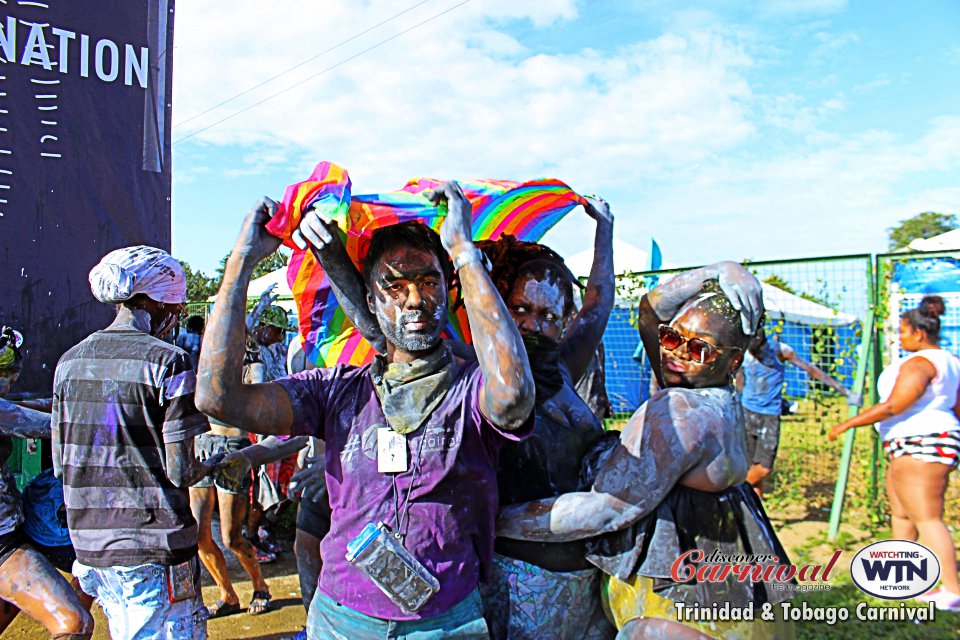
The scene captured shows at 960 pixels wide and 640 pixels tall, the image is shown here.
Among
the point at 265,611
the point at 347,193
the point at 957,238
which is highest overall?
the point at 957,238

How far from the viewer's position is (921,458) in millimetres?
4246

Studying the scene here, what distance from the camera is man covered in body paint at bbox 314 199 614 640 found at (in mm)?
1911

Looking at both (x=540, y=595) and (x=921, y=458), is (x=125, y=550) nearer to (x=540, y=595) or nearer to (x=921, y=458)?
(x=540, y=595)

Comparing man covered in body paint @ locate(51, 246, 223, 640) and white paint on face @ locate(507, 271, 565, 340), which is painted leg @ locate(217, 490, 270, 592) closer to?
man covered in body paint @ locate(51, 246, 223, 640)

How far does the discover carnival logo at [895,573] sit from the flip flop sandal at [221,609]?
12.7 feet

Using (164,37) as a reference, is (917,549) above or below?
below

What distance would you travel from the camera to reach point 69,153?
174 inches

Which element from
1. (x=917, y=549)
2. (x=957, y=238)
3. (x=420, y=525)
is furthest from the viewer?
(x=957, y=238)

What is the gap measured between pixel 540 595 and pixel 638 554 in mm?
315

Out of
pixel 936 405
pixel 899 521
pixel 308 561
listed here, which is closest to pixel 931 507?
pixel 899 521

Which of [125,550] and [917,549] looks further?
[917,549]

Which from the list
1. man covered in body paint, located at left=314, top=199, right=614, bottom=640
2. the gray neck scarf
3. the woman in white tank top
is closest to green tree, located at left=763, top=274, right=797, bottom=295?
the woman in white tank top

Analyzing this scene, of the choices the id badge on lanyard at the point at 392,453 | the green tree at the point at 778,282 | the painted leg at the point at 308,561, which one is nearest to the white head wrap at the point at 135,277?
the painted leg at the point at 308,561

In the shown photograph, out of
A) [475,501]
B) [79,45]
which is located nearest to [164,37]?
[79,45]
